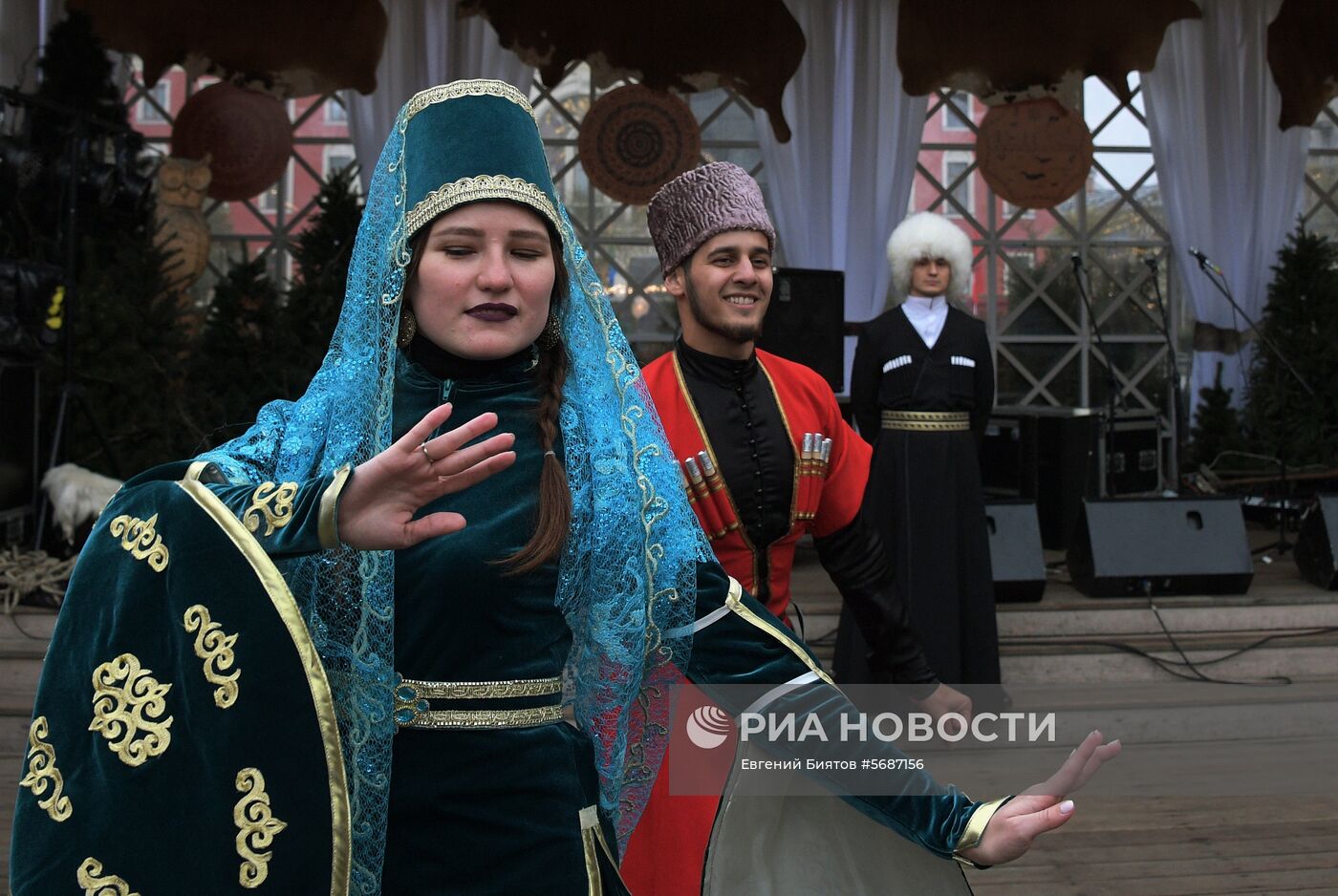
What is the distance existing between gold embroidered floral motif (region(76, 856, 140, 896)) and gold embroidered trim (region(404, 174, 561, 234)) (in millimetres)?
668

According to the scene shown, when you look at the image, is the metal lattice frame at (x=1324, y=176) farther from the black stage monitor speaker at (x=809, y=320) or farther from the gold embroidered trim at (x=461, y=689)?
the gold embroidered trim at (x=461, y=689)

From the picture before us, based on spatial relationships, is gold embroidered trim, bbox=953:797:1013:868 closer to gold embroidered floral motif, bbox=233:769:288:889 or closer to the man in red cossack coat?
gold embroidered floral motif, bbox=233:769:288:889

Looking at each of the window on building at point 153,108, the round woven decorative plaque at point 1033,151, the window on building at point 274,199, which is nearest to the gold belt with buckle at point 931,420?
the round woven decorative plaque at point 1033,151

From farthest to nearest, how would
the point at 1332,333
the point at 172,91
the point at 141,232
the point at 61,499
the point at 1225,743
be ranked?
the point at 172,91, the point at 1332,333, the point at 141,232, the point at 61,499, the point at 1225,743

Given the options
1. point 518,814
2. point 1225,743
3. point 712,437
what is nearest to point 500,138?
point 518,814

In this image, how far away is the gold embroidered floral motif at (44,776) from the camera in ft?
3.63

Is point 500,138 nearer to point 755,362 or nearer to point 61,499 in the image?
point 755,362

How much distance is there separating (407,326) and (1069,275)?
370 inches

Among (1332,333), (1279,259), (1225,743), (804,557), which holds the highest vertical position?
(1279,259)

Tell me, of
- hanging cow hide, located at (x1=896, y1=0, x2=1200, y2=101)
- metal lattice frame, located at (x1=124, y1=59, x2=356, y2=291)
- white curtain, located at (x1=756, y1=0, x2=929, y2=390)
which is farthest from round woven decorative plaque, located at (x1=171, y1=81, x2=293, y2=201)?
hanging cow hide, located at (x1=896, y1=0, x2=1200, y2=101)

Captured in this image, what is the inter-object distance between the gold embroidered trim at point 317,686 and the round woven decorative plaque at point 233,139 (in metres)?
7.68

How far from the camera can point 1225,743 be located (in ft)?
14.0

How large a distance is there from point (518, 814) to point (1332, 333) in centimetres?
875

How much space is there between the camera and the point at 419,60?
28.2 ft
